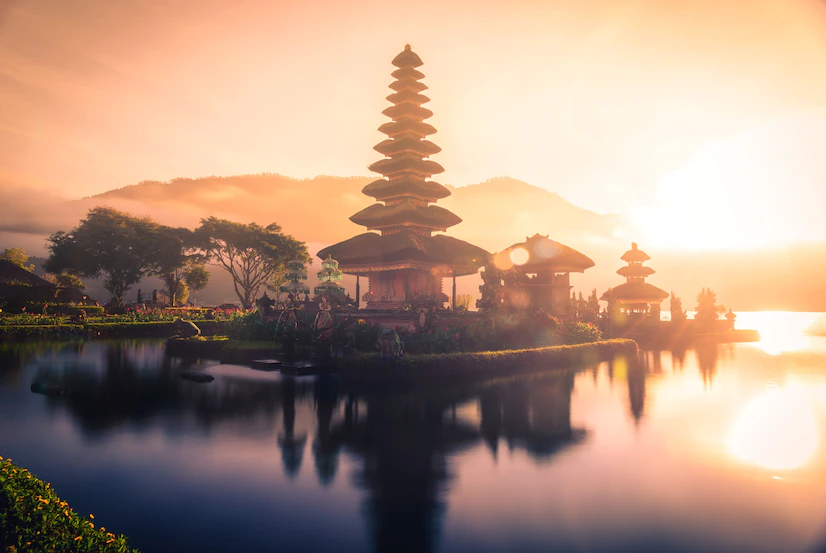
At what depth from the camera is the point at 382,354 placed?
18.6 metres

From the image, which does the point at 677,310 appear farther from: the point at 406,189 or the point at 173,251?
the point at 173,251

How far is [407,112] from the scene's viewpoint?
40.7 meters

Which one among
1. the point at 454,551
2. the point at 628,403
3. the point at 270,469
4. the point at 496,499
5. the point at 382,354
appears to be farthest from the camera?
the point at 382,354

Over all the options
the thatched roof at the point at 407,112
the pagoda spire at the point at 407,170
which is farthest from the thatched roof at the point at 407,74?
the thatched roof at the point at 407,112

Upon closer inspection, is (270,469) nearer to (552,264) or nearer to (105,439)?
(105,439)

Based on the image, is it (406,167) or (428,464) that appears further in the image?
(406,167)

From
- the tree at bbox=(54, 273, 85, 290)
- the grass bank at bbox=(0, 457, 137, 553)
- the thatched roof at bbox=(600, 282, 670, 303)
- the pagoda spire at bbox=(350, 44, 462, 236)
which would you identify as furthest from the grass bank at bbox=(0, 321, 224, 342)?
the thatched roof at bbox=(600, 282, 670, 303)

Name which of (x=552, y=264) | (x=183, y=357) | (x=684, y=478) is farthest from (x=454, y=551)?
(x=552, y=264)

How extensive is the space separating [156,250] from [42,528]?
57491 mm

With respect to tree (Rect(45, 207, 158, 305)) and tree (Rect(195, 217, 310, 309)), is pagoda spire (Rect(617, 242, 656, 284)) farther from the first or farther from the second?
tree (Rect(45, 207, 158, 305))

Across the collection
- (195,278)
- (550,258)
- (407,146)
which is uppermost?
(407,146)

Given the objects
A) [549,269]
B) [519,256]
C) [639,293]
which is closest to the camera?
[549,269]

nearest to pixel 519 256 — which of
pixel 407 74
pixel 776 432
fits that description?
pixel 407 74

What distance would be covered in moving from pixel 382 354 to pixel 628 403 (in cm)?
849
